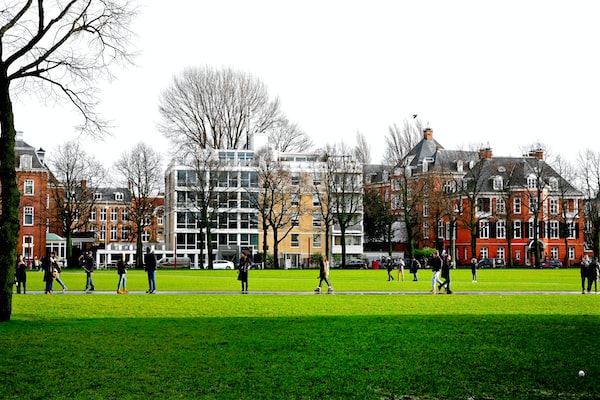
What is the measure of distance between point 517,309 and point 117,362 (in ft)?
48.9

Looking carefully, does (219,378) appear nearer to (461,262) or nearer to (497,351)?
(497,351)

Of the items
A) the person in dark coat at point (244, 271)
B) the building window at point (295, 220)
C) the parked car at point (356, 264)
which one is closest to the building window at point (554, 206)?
the parked car at point (356, 264)

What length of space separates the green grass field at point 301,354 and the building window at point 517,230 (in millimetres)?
87127

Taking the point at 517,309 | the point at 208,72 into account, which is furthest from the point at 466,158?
the point at 517,309

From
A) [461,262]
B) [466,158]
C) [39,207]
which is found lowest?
[461,262]

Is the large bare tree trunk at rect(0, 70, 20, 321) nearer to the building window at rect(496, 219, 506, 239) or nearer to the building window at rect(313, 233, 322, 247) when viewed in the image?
the building window at rect(313, 233, 322, 247)

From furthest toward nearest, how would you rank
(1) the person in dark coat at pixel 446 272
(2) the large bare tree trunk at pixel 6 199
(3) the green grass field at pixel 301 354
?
(1) the person in dark coat at pixel 446 272 → (2) the large bare tree trunk at pixel 6 199 → (3) the green grass field at pixel 301 354

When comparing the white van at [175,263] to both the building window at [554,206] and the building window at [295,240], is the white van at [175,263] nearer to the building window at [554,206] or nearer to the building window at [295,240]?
the building window at [295,240]

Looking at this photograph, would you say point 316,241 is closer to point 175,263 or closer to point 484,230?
point 175,263

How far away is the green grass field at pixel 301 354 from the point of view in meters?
11.9

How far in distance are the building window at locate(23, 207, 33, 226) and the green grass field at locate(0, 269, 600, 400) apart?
2888 inches

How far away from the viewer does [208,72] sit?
274ft

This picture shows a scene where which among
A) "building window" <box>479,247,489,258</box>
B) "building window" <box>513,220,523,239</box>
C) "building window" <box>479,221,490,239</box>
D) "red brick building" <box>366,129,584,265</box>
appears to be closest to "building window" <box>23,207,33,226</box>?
"red brick building" <box>366,129,584,265</box>

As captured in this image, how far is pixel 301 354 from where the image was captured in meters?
14.7
